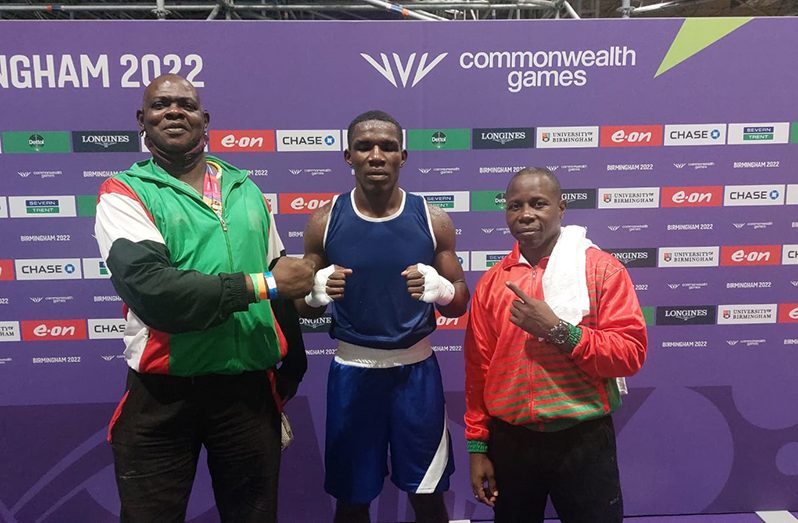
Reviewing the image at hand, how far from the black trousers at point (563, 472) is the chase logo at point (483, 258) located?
0.90 meters

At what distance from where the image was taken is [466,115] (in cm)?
213

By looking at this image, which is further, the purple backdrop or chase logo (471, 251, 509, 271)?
chase logo (471, 251, 509, 271)

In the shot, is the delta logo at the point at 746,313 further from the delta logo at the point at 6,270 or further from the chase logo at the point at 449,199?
the delta logo at the point at 6,270

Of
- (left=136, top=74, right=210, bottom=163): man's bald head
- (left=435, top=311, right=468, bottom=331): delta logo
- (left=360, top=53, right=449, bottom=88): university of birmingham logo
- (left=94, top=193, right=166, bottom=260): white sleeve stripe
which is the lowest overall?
(left=435, top=311, right=468, bottom=331): delta logo

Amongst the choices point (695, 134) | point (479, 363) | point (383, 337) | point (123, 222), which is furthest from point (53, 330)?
point (695, 134)

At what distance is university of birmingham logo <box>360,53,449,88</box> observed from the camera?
2086mm

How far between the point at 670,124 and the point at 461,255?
1.05 m

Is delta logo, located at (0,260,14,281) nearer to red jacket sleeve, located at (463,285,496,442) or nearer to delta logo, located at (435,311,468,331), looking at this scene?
delta logo, located at (435,311,468,331)

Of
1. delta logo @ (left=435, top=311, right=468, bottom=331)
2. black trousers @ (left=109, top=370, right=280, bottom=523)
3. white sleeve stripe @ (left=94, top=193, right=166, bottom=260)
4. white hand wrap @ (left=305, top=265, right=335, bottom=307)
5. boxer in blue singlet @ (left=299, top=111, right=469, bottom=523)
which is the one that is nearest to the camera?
white sleeve stripe @ (left=94, top=193, right=166, bottom=260)

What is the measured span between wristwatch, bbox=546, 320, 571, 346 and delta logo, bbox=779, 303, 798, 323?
5.39ft

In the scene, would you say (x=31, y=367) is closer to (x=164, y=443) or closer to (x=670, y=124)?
(x=164, y=443)

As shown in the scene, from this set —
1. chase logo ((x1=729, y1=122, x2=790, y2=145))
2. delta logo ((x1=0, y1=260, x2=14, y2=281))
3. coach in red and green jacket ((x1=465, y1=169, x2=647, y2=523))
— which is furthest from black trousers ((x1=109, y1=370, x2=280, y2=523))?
chase logo ((x1=729, y1=122, x2=790, y2=145))

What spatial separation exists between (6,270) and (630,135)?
8.86ft

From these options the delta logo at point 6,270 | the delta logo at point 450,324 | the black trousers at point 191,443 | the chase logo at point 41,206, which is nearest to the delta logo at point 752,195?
the delta logo at point 450,324
